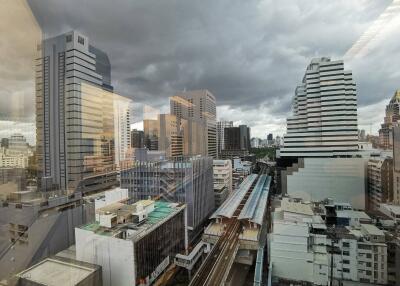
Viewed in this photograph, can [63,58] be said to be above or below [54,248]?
above

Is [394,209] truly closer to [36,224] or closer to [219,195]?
[36,224]

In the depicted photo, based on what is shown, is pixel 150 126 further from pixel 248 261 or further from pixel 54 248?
pixel 248 261

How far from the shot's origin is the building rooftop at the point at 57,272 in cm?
225

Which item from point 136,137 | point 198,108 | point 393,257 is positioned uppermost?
point 198,108

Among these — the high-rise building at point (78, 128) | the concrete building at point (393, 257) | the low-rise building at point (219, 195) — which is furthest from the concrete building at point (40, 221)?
the low-rise building at point (219, 195)

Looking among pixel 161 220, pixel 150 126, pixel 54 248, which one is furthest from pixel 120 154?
pixel 54 248

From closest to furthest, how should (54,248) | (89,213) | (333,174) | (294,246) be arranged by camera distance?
(294,246)
(54,248)
(89,213)
(333,174)

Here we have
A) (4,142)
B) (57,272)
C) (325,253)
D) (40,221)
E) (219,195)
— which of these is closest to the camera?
(4,142)

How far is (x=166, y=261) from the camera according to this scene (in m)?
4.16

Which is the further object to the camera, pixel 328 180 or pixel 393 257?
pixel 328 180

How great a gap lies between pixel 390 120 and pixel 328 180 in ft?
16.4

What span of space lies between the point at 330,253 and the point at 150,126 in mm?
3794

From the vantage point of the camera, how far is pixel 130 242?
312 centimetres

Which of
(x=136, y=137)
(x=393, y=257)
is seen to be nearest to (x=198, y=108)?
(x=136, y=137)
